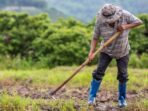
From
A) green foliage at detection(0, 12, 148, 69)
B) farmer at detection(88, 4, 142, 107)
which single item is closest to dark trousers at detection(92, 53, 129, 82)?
farmer at detection(88, 4, 142, 107)

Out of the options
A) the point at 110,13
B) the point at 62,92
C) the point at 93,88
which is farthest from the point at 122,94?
the point at 62,92

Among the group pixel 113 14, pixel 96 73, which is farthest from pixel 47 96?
pixel 113 14

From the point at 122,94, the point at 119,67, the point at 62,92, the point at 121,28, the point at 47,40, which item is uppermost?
the point at 121,28

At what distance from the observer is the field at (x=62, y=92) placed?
8.61 metres

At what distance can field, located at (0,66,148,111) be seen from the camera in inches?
339

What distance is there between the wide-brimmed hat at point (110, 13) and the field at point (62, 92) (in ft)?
4.89

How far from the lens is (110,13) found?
8.77 metres

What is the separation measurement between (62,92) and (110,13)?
3.54m

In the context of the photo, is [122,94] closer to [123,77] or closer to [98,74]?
[123,77]

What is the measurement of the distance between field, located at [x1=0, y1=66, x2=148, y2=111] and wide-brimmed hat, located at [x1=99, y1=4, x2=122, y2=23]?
58.7 inches

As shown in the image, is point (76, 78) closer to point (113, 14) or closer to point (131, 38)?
point (113, 14)

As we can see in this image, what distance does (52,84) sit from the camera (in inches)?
542

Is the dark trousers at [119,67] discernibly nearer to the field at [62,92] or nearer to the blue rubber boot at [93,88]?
the blue rubber boot at [93,88]

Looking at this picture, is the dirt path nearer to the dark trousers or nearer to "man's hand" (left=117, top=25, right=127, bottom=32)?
the dark trousers
